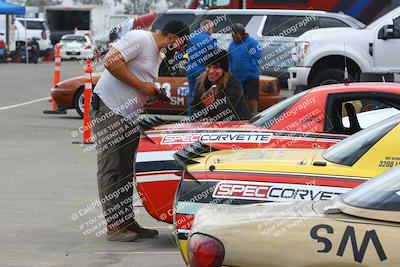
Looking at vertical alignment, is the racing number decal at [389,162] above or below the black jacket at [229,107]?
above

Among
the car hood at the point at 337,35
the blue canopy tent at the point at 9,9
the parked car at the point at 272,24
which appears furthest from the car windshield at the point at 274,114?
the blue canopy tent at the point at 9,9

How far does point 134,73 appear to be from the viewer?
8773mm

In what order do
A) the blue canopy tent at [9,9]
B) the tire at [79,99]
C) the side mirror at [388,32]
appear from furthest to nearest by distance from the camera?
the blue canopy tent at [9,9] < the tire at [79,99] < the side mirror at [388,32]

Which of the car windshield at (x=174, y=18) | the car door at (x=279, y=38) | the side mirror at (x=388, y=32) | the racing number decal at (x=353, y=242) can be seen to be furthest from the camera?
the car windshield at (x=174, y=18)

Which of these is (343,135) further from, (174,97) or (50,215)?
(174,97)

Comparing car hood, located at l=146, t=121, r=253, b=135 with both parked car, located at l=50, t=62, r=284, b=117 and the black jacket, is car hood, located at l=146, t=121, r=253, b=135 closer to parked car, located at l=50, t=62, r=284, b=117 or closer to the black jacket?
the black jacket

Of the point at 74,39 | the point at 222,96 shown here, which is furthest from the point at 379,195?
the point at 74,39

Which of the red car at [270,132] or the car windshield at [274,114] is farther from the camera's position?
the car windshield at [274,114]

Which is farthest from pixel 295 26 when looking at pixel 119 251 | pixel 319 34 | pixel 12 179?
pixel 119 251

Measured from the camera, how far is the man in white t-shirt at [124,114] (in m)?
8.67

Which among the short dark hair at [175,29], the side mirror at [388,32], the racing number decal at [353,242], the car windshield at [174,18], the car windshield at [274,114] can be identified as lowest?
the car windshield at [174,18]

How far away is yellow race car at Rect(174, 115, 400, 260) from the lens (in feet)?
21.8

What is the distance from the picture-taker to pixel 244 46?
15.5 meters

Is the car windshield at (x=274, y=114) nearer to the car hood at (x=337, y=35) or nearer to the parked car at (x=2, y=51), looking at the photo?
the car hood at (x=337, y=35)
